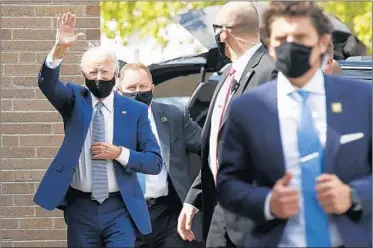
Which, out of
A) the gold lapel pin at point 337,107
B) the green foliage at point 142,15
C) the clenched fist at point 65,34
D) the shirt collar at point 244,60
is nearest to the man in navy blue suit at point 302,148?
the gold lapel pin at point 337,107

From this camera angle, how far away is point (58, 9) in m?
8.41

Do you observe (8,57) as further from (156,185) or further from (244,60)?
Result: (244,60)

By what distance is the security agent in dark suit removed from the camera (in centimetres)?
730

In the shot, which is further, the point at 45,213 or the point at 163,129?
the point at 45,213

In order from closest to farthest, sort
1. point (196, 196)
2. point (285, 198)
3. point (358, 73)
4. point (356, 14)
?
point (285, 198) → point (196, 196) → point (358, 73) → point (356, 14)

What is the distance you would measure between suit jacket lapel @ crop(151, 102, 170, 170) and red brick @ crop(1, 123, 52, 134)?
1256 mm

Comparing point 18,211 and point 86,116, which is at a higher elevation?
point 86,116

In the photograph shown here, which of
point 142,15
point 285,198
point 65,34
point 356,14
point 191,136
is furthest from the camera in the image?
Answer: point 142,15

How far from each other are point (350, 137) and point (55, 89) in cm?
225

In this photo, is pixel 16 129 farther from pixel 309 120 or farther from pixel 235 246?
pixel 309 120

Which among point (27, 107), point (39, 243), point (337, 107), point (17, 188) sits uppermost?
point (337, 107)

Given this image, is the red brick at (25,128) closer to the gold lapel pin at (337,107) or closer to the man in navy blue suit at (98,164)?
the man in navy blue suit at (98,164)

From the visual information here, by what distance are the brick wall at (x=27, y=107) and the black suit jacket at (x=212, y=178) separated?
298 cm

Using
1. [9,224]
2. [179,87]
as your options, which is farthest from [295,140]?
[179,87]
